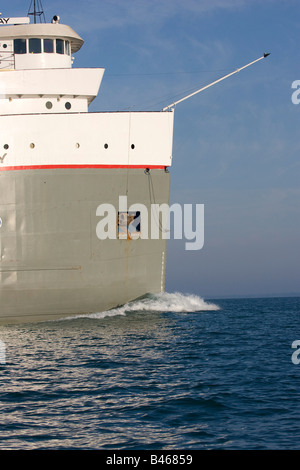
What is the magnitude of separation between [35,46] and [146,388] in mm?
18019

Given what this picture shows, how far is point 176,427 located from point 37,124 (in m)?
15.3

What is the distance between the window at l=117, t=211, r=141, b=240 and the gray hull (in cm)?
A: 33

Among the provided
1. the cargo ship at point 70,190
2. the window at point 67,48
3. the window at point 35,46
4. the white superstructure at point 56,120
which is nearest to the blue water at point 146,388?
Answer: the cargo ship at point 70,190

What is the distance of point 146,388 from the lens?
39.5 ft

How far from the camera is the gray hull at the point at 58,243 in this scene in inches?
862

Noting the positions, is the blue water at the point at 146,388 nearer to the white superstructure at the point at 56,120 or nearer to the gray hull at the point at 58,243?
the gray hull at the point at 58,243

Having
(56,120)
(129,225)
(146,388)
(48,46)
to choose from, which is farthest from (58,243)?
(146,388)

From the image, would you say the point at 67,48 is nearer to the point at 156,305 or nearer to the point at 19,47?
the point at 19,47

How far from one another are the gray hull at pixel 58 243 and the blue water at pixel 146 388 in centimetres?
172

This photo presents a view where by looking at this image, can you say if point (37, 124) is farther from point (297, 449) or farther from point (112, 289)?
point (297, 449)

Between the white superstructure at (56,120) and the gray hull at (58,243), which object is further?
the white superstructure at (56,120)

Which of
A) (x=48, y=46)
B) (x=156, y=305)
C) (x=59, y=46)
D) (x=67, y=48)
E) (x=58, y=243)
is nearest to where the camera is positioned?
(x=58, y=243)

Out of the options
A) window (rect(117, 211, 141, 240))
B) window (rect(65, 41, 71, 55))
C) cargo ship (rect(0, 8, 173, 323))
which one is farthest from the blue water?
window (rect(65, 41, 71, 55))
